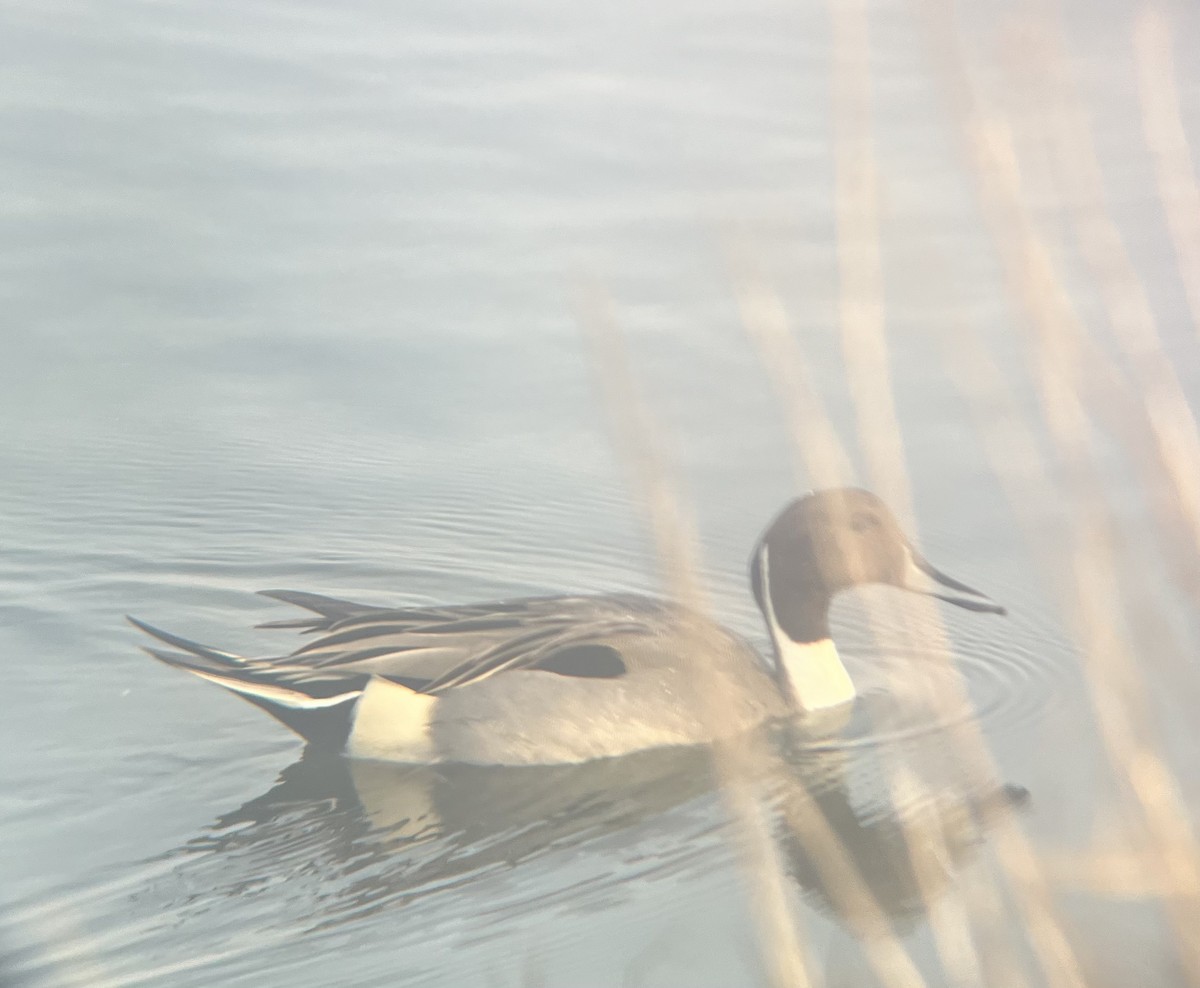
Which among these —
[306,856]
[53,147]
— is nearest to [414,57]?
[53,147]

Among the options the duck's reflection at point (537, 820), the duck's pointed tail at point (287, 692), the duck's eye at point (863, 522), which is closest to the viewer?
the duck's reflection at point (537, 820)

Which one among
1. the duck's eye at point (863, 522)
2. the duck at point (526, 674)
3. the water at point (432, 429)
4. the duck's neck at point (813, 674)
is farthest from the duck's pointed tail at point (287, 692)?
the duck's eye at point (863, 522)

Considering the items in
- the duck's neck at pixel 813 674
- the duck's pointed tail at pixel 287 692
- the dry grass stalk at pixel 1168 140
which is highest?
the duck's pointed tail at pixel 287 692

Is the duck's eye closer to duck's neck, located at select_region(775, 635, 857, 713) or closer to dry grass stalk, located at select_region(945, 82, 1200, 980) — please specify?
duck's neck, located at select_region(775, 635, 857, 713)

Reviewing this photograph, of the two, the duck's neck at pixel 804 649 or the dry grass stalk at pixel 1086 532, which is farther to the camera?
the duck's neck at pixel 804 649

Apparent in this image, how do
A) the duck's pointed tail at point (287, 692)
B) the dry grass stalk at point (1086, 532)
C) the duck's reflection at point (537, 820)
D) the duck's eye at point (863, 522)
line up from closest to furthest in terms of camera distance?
the dry grass stalk at point (1086, 532) < the duck's reflection at point (537, 820) < the duck's pointed tail at point (287, 692) < the duck's eye at point (863, 522)

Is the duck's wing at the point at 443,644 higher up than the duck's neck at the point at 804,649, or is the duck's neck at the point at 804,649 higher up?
the duck's wing at the point at 443,644

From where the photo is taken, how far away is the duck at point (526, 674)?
15.3ft

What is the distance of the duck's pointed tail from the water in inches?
4.1

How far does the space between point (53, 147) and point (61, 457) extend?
2979 millimetres

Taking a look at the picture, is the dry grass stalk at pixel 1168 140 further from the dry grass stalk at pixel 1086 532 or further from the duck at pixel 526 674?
the duck at pixel 526 674

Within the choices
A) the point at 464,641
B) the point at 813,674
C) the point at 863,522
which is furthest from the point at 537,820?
the point at 863,522

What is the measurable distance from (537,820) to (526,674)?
0.62m

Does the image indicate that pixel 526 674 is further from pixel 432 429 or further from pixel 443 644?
pixel 432 429
